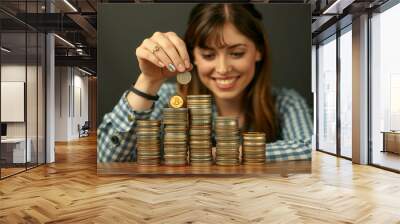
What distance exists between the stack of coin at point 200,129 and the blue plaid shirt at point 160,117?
31 centimetres

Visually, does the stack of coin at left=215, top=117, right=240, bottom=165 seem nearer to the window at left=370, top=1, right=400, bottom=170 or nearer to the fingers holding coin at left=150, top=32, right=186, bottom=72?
A: the fingers holding coin at left=150, top=32, right=186, bottom=72

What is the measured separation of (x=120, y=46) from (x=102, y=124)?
1251 millimetres

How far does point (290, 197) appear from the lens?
490 centimetres

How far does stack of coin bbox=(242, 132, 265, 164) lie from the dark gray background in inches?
35.9

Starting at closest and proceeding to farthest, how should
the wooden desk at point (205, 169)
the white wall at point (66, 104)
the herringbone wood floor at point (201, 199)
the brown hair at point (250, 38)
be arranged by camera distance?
the herringbone wood floor at point (201, 199) → the wooden desk at point (205, 169) → the brown hair at point (250, 38) → the white wall at point (66, 104)

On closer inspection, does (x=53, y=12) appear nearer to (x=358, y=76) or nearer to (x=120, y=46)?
(x=120, y=46)

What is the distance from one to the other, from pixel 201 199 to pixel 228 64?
8.00 ft

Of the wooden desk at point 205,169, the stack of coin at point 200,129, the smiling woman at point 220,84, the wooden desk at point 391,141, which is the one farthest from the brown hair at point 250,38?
the wooden desk at point 391,141

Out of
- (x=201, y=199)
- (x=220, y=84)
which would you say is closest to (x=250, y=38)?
(x=220, y=84)

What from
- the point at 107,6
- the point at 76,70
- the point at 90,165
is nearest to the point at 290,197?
the point at 107,6

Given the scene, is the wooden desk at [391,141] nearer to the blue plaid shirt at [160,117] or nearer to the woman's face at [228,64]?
the blue plaid shirt at [160,117]

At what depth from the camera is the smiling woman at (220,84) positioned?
21.1ft

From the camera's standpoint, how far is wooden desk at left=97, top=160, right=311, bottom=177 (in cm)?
624

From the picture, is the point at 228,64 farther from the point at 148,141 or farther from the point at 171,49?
the point at 148,141
